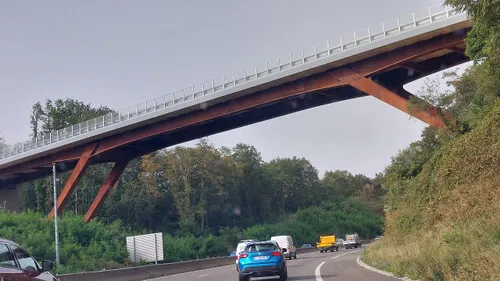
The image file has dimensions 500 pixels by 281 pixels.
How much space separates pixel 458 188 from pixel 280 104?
30.5m

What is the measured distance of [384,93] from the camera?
44.2 m

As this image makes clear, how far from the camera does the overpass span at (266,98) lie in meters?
41.9

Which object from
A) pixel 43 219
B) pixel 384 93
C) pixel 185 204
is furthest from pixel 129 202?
pixel 384 93

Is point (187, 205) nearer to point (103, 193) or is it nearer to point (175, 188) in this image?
point (175, 188)

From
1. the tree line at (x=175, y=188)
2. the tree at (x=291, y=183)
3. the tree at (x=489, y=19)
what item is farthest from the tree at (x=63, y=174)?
the tree at (x=489, y=19)

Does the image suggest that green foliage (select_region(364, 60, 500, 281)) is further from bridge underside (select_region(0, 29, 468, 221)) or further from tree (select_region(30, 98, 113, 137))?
tree (select_region(30, 98, 113, 137))

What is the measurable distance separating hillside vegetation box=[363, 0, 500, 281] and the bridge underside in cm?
312

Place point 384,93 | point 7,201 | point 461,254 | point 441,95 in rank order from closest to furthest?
point 461,254 → point 441,95 → point 384,93 → point 7,201

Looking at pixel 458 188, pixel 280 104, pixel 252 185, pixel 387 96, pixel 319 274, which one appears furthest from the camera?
pixel 252 185

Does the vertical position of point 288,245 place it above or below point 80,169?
below

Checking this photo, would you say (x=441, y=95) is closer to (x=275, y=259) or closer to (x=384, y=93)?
(x=384, y=93)

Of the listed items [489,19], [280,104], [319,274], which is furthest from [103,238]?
[489,19]

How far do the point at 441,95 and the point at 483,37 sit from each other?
1100cm

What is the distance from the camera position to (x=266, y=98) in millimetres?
51375
